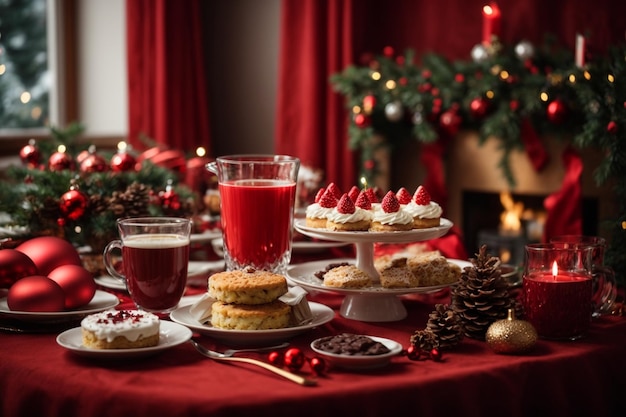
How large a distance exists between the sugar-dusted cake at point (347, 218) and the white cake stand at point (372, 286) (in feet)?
0.08

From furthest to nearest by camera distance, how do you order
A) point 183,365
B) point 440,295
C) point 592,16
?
point 592,16 < point 440,295 < point 183,365

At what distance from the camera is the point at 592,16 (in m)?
3.68

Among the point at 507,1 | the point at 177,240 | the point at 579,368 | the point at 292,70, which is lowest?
the point at 579,368

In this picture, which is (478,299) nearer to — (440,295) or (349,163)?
(440,295)

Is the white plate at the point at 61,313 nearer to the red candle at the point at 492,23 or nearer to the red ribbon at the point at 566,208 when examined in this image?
the red ribbon at the point at 566,208

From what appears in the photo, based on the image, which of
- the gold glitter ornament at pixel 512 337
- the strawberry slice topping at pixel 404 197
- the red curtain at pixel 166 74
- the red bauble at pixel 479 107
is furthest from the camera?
the red curtain at pixel 166 74

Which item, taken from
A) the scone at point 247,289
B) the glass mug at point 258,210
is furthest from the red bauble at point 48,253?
the scone at point 247,289

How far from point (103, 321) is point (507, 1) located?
3199mm

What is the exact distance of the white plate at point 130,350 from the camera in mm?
1285

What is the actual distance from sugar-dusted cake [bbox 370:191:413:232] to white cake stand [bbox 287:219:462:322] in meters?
0.03

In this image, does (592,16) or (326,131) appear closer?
(592,16)

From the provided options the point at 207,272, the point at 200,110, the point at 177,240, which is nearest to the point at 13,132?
the point at 200,110

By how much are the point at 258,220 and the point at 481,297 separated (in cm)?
47

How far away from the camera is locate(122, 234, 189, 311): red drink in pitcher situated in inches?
60.6
